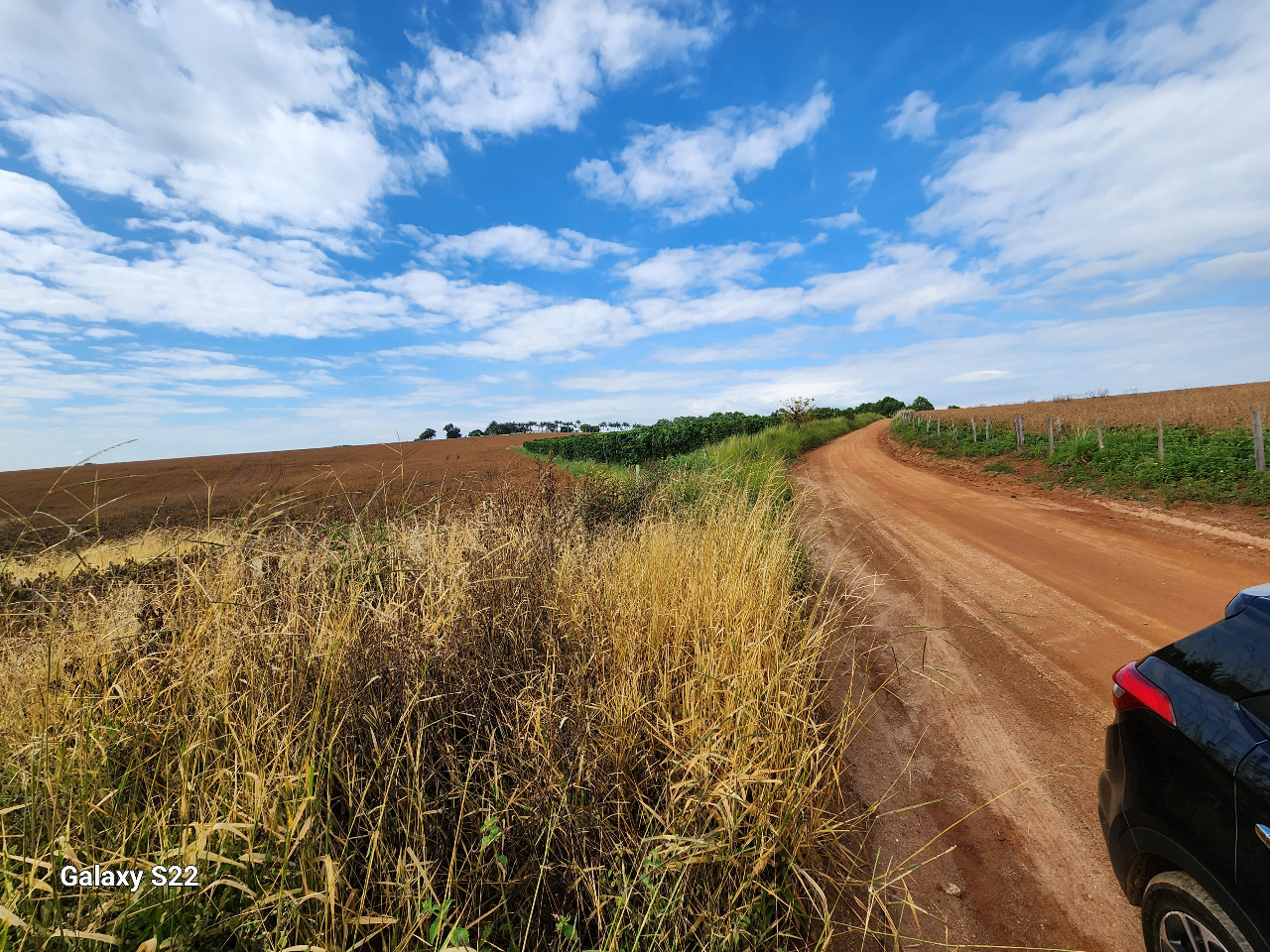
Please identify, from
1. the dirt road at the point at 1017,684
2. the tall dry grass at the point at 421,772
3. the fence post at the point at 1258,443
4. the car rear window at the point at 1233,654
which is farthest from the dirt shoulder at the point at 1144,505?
the tall dry grass at the point at 421,772

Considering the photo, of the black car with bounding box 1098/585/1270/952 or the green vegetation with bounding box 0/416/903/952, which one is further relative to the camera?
the green vegetation with bounding box 0/416/903/952

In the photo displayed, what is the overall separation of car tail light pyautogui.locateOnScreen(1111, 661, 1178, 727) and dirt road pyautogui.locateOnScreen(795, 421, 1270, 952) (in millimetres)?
1010

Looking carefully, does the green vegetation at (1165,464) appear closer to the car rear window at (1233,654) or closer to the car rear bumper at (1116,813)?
the car rear window at (1233,654)

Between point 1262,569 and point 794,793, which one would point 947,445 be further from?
point 794,793

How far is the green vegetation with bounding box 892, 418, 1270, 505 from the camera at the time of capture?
359 inches

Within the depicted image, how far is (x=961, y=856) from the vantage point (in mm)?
2682

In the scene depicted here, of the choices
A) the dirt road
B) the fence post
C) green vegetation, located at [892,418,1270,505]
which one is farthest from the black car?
the fence post

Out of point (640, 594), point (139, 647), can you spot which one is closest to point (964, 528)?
point (640, 594)

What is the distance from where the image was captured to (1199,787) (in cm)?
178

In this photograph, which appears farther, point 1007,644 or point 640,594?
point 1007,644

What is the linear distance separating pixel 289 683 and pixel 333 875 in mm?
1394

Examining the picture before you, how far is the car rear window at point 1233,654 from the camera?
184 centimetres

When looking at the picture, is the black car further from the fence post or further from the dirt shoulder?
the fence post

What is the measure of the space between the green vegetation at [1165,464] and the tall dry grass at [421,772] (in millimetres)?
10080
